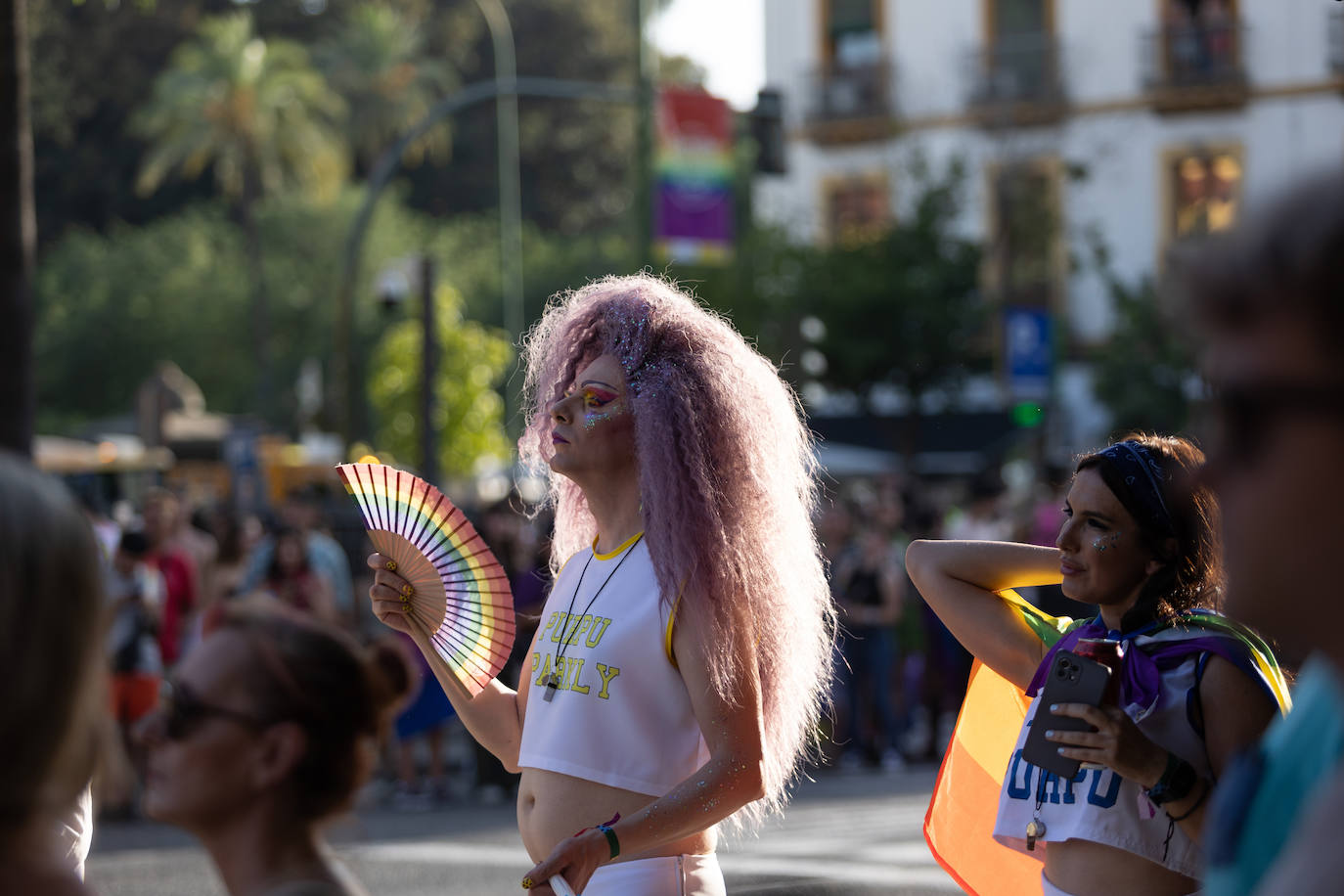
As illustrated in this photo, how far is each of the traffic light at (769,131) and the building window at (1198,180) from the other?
19.1m

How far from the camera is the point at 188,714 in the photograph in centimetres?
212

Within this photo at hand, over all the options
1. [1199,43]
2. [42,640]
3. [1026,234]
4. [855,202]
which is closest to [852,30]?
[855,202]

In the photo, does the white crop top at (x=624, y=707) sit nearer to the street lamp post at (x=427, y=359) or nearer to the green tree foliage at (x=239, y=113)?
the street lamp post at (x=427, y=359)

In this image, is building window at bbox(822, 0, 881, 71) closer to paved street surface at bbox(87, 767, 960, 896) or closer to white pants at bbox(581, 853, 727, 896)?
paved street surface at bbox(87, 767, 960, 896)

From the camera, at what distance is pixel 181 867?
28.3 feet

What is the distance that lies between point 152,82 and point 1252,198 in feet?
175

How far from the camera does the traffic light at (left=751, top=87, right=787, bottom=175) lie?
52.4 feet

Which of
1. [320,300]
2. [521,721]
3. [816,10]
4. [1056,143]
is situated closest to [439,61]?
[320,300]

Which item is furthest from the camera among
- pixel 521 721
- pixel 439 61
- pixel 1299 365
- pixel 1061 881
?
pixel 439 61

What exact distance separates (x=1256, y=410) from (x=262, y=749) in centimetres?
127

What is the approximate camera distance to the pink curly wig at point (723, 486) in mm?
3182

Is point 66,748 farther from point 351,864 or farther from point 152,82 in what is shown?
point 152,82

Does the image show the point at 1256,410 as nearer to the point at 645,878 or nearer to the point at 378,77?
the point at 645,878

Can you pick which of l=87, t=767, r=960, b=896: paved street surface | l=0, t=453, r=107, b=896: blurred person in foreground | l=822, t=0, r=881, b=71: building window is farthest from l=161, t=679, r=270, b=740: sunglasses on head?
l=822, t=0, r=881, b=71: building window
